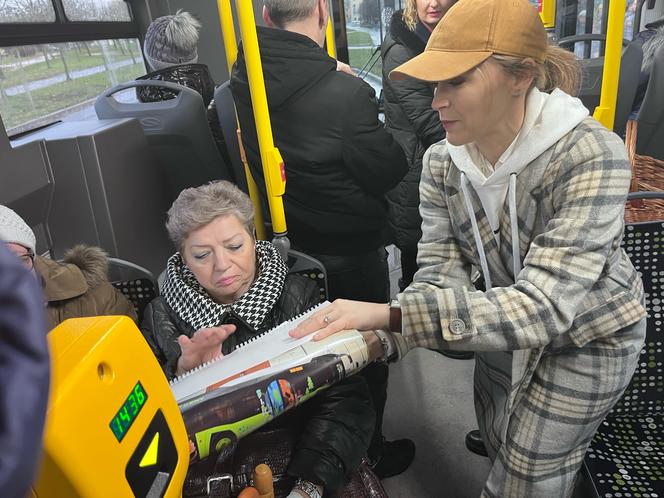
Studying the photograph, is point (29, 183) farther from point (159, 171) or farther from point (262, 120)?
point (262, 120)

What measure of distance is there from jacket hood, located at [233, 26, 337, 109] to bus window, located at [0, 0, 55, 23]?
2030 millimetres

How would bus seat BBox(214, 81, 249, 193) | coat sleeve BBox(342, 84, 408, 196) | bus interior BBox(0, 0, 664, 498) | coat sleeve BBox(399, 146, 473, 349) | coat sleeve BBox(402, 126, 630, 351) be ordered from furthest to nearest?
1. bus seat BBox(214, 81, 249, 193)
2. coat sleeve BBox(342, 84, 408, 196)
3. bus interior BBox(0, 0, 664, 498)
4. coat sleeve BBox(399, 146, 473, 349)
5. coat sleeve BBox(402, 126, 630, 351)

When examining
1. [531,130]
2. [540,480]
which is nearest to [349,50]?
[531,130]

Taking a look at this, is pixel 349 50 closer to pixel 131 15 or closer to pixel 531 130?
pixel 131 15

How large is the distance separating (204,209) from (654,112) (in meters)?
2.46

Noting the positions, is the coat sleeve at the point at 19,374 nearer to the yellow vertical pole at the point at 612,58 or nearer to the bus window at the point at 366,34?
the yellow vertical pole at the point at 612,58

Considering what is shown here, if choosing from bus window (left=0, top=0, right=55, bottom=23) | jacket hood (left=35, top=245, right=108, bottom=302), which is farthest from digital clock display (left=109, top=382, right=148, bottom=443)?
bus window (left=0, top=0, right=55, bottom=23)

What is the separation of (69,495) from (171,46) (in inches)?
131

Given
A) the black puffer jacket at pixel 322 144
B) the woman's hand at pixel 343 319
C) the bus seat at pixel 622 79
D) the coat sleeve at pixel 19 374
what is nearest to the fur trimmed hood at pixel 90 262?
the black puffer jacket at pixel 322 144

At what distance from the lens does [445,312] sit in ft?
3.88

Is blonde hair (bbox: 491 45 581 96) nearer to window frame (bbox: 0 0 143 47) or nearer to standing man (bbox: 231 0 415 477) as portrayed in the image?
standing man (bbox: 231 0 415 477)

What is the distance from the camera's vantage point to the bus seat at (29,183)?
2.09m

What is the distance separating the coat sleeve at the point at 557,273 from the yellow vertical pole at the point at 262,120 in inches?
29.0

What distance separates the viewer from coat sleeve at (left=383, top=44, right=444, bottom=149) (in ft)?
8.34
